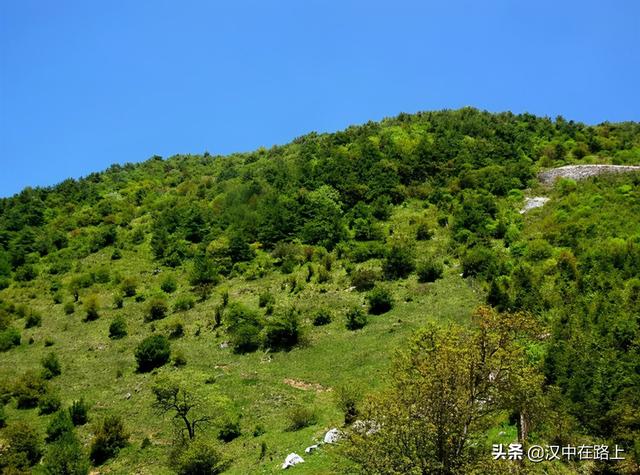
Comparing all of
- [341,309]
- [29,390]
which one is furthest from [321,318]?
[29,390]

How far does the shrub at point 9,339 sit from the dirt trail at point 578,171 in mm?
58938

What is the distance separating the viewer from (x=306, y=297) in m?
47.1

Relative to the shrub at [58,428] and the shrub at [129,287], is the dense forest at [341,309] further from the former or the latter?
the shrub at [129,287]

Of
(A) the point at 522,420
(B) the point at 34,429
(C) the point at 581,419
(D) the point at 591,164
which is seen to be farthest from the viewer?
(D) the point at 591,164

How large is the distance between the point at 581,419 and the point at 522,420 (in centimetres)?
509

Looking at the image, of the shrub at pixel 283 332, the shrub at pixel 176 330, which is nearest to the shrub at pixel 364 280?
the shrub at pixel 283 332

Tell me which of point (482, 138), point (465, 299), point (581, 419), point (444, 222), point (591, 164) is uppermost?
point (482, 138)

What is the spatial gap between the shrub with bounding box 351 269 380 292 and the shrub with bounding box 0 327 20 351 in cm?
2949

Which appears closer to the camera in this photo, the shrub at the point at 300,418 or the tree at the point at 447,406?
the tree at the point at 447,406

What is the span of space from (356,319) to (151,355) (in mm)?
15475

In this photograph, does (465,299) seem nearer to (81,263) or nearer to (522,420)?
(522,420)

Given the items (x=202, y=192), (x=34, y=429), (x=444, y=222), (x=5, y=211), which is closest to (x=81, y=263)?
(x=202, y=192)

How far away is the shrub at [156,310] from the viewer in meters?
48.1

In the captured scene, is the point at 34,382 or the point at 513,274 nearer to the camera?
the point at 34,382
